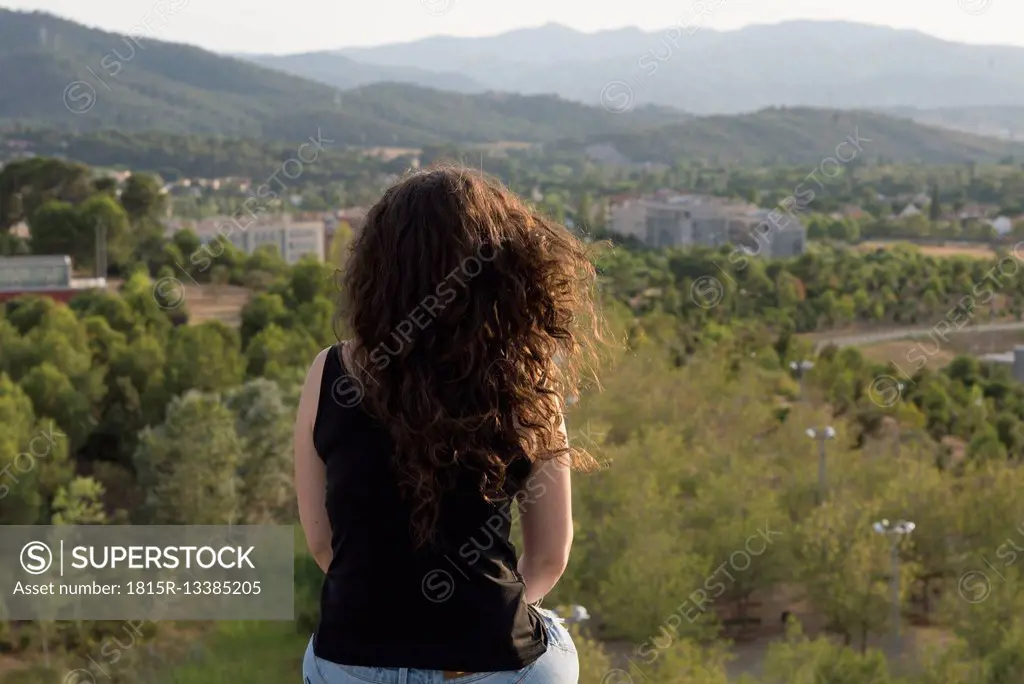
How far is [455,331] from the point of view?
50.9 inches

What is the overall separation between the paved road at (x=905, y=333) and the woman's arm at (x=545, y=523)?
2147 cm

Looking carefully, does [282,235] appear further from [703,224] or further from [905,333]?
[905,333]

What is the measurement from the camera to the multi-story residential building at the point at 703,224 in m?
34.9

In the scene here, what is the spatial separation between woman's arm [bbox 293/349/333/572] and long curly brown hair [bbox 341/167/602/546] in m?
0.05

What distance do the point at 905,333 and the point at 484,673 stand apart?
945 inches

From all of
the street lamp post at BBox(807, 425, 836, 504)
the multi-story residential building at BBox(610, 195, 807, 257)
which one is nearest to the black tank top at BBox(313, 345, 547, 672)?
the street lamp post at BBox(807, 425, 836, 504)

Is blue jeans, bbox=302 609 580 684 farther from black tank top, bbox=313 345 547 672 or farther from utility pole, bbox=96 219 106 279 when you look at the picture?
utility pole, bbox=96 219 106 279

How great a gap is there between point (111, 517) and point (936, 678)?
6.63 m

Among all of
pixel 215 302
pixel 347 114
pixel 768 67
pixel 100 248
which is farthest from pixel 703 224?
pixel 768 67

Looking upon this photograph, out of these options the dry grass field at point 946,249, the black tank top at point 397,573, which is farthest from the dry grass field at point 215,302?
the black tank top at point 397,573

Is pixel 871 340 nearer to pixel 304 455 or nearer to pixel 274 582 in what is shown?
pixel 274 582

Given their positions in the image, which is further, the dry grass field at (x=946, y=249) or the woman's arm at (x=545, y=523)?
the dry grass field at (x=946, y=249)

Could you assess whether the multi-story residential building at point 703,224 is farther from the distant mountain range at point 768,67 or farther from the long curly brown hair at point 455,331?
the distant mountain range at point 768,67

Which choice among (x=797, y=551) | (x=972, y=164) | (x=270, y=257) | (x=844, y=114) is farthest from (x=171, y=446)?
(x=844, y=114)
